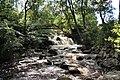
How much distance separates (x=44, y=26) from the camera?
990 inches

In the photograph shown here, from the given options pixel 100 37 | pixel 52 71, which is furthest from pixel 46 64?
pixel 100 37

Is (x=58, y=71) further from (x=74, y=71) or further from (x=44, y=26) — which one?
(x=44, y=26)

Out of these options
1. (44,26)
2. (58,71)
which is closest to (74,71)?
(58,71)

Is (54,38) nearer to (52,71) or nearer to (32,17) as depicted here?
(32,17)

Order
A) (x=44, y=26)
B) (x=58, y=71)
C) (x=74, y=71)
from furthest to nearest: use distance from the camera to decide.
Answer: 1. (x=44, y=26)
2. (x=58, y=71)
3. (x=74, y=71)

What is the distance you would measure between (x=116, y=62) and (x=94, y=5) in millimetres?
14595

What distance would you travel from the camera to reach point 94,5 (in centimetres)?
2552

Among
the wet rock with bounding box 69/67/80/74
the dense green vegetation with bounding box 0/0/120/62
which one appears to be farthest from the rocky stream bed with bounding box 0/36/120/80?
the dense green vegetation with bounding box 0/0/120/62

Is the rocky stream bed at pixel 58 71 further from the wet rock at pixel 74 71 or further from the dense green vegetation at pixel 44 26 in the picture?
the dense green vegetation at pixel 44 26

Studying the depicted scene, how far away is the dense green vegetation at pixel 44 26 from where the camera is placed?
45.5 feet

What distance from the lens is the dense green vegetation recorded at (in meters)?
13.9

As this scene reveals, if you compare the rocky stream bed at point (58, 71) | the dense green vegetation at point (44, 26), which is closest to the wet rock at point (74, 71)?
the rocky stream bed at point (58, 71)

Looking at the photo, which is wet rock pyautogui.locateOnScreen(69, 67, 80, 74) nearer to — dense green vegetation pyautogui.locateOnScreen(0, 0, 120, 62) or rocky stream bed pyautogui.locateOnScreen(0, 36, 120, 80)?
rocky stream bed pyautogui.locateOnScreen(0, 36, 120, 80)

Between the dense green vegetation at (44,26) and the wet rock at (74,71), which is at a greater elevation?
the dense green vegetation at (44,26)
